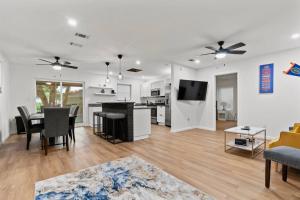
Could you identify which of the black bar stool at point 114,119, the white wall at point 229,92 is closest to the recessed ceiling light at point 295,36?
the black bar stool at point 114,119

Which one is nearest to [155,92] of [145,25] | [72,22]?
[145,25]

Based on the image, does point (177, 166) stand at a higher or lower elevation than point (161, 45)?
lower

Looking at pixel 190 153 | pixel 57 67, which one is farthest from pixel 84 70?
pixel 190 153

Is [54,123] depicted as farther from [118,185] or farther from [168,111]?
[168,111]

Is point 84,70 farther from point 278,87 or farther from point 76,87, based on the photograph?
point 278,87

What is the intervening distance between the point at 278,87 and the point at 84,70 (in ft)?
23.6

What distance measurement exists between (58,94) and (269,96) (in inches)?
305

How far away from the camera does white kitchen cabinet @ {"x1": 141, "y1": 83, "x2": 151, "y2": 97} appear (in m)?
8.61

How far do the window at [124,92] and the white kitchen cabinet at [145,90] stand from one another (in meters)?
0.82

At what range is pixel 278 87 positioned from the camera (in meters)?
4.29

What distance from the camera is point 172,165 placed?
2635 millimetres

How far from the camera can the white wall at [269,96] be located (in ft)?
13.4

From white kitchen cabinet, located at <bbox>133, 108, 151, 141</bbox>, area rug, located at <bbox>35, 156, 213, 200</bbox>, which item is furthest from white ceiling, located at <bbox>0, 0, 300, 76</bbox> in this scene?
area rug, located at <bbox>35, 156, 213, 200</bbox>

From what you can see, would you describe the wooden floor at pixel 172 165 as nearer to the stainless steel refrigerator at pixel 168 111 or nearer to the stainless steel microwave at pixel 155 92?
the stainless steel refrigerator at pixel 168 111
